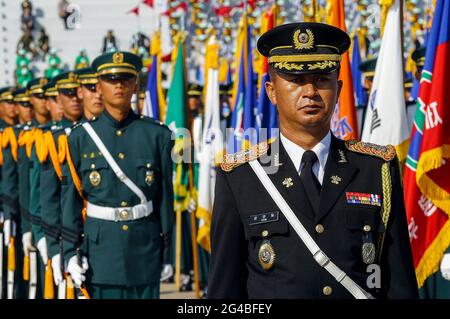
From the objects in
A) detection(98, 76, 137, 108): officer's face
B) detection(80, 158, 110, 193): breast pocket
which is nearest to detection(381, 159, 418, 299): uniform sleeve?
detection(80, 158, 110, 193): breast pocket

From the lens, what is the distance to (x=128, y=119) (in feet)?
24.1

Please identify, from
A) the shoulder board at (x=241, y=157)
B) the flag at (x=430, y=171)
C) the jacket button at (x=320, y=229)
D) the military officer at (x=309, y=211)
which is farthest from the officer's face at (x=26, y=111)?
the jacket button at (x=320, y=229)

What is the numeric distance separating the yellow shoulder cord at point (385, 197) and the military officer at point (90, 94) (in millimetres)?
4356

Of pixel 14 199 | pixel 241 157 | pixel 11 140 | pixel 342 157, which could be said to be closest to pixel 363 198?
pixel 342 157

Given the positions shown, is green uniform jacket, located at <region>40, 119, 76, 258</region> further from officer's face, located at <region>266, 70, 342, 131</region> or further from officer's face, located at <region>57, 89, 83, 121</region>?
officer's face, located at <region>266, 70, 342, 131</region>

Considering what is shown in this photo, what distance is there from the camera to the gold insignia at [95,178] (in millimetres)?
7160

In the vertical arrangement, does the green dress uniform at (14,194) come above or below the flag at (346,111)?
below

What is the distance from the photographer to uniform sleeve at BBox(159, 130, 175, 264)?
7.20m

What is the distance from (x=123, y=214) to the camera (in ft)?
23.3

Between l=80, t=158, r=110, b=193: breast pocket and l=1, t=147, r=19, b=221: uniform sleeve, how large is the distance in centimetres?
358

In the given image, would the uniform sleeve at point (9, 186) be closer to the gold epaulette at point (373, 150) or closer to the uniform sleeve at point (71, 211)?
the uniform sleeve at point (71, 211)

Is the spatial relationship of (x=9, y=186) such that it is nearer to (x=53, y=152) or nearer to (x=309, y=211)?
(x=53, y=152)
